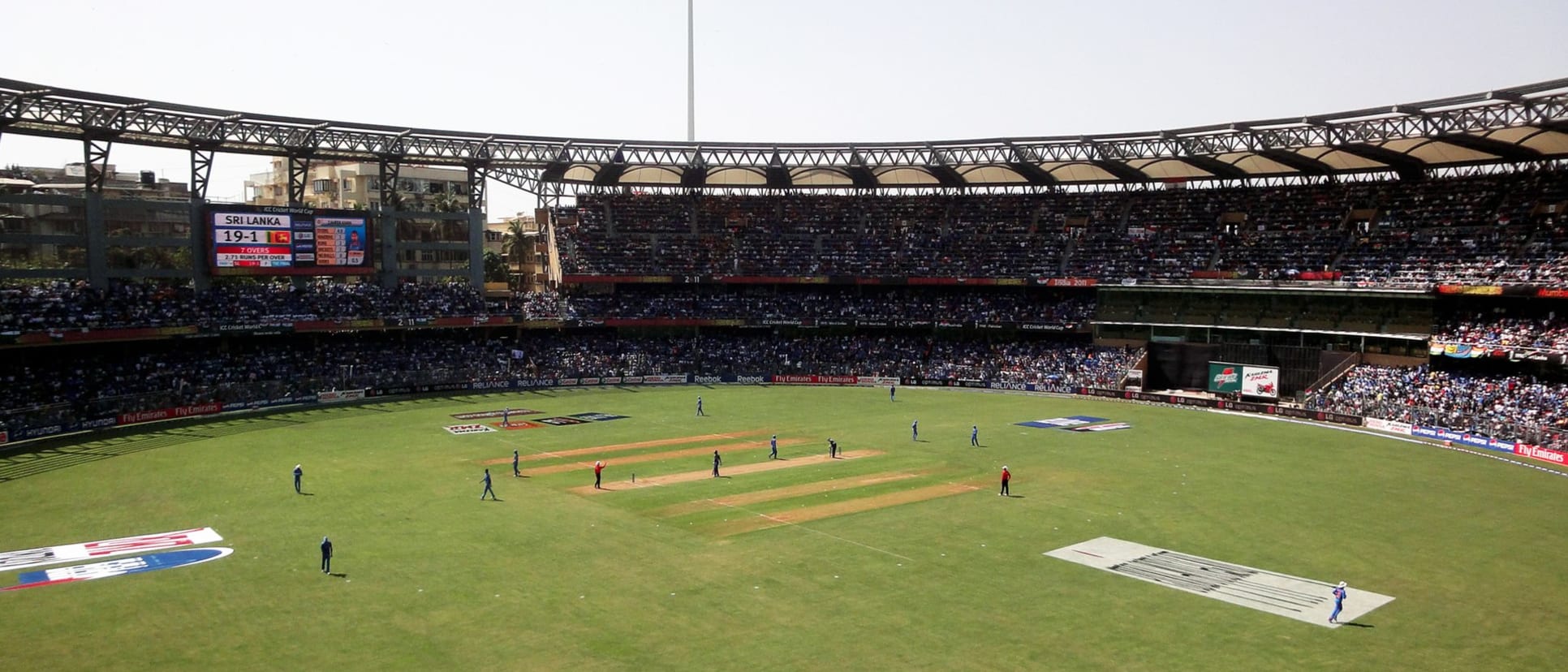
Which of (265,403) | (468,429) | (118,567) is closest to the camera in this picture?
(118,567)

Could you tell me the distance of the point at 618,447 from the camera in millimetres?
48000

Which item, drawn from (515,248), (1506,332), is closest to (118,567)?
(1506,332)

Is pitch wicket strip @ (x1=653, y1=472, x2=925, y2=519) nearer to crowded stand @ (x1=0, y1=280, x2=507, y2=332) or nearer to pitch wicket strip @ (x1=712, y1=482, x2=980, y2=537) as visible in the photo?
pitch wicket strip @ (x1=712, y1=482, x2=980, y2=537)

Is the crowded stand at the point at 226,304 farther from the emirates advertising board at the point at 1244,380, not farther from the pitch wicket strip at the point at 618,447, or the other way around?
the emirates advertising board at the point at 1244,380

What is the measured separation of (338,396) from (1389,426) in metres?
59.9

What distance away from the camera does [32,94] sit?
5131 centimetres

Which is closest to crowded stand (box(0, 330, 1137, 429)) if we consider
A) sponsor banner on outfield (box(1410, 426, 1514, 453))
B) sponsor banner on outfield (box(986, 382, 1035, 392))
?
sponsor banner on outfield (box(986, 382, 1035, 392))

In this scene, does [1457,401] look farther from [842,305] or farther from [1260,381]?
[842,305]

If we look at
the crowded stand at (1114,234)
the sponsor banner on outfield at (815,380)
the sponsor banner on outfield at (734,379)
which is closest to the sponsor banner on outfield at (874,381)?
the sponsor banner on outfield at (815,380)

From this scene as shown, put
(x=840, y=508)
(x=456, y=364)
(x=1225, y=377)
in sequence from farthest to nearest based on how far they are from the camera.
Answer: (x=456, y=364) → (x=1225, y=377) → (x=840, y=508)

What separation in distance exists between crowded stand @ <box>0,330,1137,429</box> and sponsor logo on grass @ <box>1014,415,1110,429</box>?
13.4 m

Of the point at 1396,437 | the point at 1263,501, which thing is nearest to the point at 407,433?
the point at 1263,501

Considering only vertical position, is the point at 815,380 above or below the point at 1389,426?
below

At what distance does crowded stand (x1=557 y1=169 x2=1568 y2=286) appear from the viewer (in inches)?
2549
